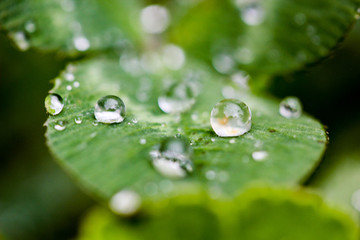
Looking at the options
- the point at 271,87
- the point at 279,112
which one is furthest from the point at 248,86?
the point at 279,112

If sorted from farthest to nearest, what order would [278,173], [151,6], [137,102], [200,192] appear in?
[151,6] < [137,102] < [278,173] < [200,192]

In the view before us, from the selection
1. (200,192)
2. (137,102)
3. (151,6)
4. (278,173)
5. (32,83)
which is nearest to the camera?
(200,192)

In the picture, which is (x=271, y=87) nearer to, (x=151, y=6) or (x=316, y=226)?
(x=151, y=6)

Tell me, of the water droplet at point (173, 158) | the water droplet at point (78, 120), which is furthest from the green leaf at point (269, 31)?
the water droplet at point (78, 120)

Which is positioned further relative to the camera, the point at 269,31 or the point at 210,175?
the point at 269,31

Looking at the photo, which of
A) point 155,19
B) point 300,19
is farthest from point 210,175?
point 155,19

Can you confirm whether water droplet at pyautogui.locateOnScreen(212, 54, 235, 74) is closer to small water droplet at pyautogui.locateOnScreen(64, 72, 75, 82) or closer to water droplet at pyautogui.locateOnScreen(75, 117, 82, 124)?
small water droplet at pyautogui.locateOnScreen(64, 72, 75, 82)

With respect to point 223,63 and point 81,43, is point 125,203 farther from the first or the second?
point 223,63
